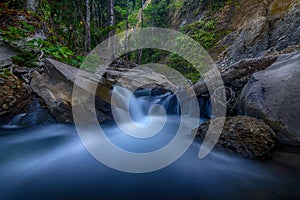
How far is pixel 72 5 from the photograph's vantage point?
36.0ft

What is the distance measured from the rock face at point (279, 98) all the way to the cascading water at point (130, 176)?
0.46 metres

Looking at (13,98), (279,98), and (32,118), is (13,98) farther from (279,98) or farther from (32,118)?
(279,98)

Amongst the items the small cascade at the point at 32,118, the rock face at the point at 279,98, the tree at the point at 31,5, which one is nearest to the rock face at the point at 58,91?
the small cascade at the point at 32,118

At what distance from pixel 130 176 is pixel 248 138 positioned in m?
1.67

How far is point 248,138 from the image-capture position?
252 centimetres

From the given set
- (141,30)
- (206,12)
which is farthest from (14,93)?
(141,30)

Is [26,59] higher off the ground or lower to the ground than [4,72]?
higher

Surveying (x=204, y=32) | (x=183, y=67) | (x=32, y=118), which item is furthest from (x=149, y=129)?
(x=204, y=32)

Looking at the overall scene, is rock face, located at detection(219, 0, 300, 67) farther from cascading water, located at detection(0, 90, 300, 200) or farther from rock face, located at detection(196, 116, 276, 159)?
cascading water, located at detection(0, 90, 300, 200)

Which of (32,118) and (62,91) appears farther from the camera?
(62,91)

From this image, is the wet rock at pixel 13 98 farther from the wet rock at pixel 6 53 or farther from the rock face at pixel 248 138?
the rock face at pixel 248 138

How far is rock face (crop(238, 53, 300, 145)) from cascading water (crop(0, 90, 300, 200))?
0.46 metres

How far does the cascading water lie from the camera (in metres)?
1.86

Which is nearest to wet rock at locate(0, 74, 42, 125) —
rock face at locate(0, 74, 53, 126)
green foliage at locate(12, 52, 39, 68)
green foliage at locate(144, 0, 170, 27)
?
rock face at locate(0, 74, 53, 126)
